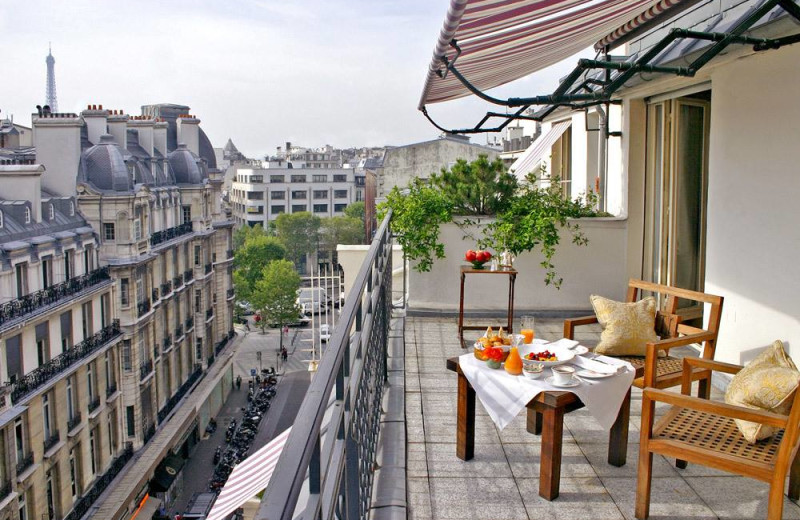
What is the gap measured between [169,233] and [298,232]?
49.4 m

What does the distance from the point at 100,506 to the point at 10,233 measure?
8963 mm

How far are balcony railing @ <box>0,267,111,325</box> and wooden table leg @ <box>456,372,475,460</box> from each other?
16.8 m

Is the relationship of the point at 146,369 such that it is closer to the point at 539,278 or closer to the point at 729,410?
the point at 539,278

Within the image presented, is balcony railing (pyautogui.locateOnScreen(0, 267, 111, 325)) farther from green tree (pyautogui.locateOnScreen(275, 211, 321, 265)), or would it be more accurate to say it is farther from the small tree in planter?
green tree (pyautogui.locateOnScreen(275, 211, 321, 265))

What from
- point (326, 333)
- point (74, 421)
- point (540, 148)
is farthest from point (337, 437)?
point (74, 421)

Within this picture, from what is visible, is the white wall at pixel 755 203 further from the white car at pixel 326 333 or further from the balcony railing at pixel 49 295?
the balcony railing at pixel 49 295

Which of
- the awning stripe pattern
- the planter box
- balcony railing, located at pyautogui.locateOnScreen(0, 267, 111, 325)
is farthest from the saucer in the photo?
balcony railing, located at pyautogui.locateOnScreen(0, 267, 111, 325)

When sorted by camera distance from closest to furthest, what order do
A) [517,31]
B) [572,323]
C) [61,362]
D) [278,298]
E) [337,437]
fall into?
[337,437] < [517,31] < [572,323] < [61,362] < [278,298]

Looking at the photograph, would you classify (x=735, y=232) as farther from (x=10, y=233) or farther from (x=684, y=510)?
(x=10, y=233)

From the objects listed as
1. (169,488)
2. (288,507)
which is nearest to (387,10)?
(288,507)

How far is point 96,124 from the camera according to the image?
2819 cm

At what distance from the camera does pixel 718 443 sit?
3.37 metres

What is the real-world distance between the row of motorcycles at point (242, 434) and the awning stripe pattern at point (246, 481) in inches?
945

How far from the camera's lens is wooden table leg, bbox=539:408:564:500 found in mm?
3697
